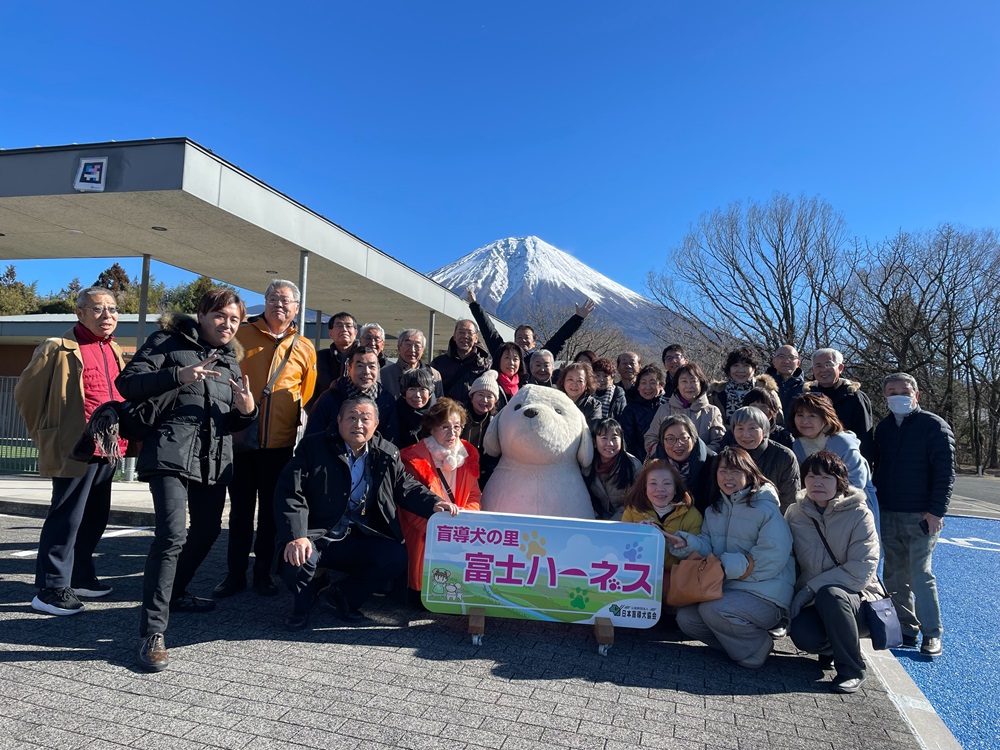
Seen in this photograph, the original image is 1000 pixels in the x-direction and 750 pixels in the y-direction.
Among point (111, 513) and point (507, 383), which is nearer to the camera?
point (507, 383)

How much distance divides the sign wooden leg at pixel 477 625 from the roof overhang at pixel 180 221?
549 cm

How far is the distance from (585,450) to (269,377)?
7.59ft

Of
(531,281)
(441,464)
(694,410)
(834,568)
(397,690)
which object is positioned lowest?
(397,690)

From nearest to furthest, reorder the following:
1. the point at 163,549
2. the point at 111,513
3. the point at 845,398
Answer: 1. the point at 163,549
2. the point at 845,398
3. the point at 111,513

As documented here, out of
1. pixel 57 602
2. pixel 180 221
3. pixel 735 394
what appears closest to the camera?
pixel 57 602

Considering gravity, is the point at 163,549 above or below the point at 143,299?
below

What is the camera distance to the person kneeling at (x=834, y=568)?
3541mm

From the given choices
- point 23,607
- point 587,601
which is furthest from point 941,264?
point 23,607

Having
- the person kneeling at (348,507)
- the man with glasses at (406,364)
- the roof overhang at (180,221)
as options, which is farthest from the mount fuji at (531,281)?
the person kneeling at (348,507)

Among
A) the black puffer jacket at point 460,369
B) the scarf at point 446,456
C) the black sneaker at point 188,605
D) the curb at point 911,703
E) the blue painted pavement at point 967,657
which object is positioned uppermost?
the black puffer jacket at point 460,369

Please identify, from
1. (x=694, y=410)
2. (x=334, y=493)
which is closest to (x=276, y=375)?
(x=334, y=493)

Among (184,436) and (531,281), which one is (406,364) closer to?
(184,436)

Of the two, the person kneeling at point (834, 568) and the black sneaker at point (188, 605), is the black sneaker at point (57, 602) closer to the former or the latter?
the black sneaker at point (188, 605)

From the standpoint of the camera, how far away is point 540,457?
4531 mm
